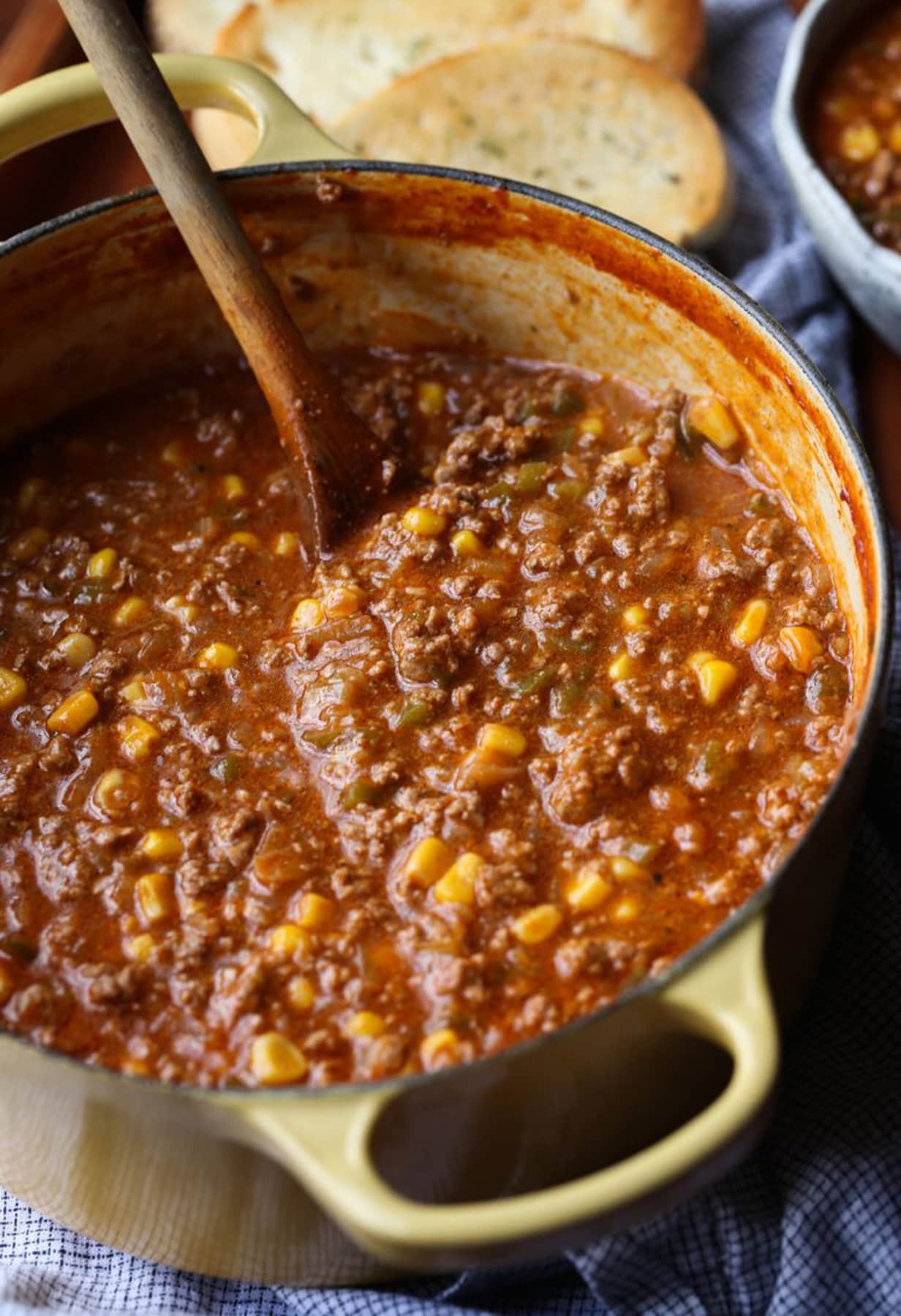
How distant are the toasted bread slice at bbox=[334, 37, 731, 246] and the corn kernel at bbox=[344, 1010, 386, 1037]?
2.61 metres

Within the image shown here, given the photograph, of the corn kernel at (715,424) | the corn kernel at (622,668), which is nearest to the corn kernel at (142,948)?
the corn kernel at (622,668)

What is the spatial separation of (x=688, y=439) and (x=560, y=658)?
71cm

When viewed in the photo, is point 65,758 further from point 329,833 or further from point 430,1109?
point 430,1109

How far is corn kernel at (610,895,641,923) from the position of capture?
2725 millimetres

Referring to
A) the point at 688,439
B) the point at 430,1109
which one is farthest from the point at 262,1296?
the point at 688,439

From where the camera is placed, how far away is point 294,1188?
→ 7.77ft

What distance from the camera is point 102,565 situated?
3.34 m

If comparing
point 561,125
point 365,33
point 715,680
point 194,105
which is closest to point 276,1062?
point 715,680

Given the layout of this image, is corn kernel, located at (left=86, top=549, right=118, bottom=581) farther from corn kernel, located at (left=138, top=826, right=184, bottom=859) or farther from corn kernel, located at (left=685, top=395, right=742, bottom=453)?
corn kernel, located at (left=685, top=395, right=742, bottom=453)

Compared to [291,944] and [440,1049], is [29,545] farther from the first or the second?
[440,1049]

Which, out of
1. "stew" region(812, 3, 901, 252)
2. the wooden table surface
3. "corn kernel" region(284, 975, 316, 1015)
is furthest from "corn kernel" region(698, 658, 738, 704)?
the wooden table surface

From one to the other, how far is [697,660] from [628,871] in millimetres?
503

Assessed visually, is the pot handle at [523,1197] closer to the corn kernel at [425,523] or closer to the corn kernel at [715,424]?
the corn kernel at [425,523]

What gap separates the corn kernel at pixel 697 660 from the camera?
9.98 ft
